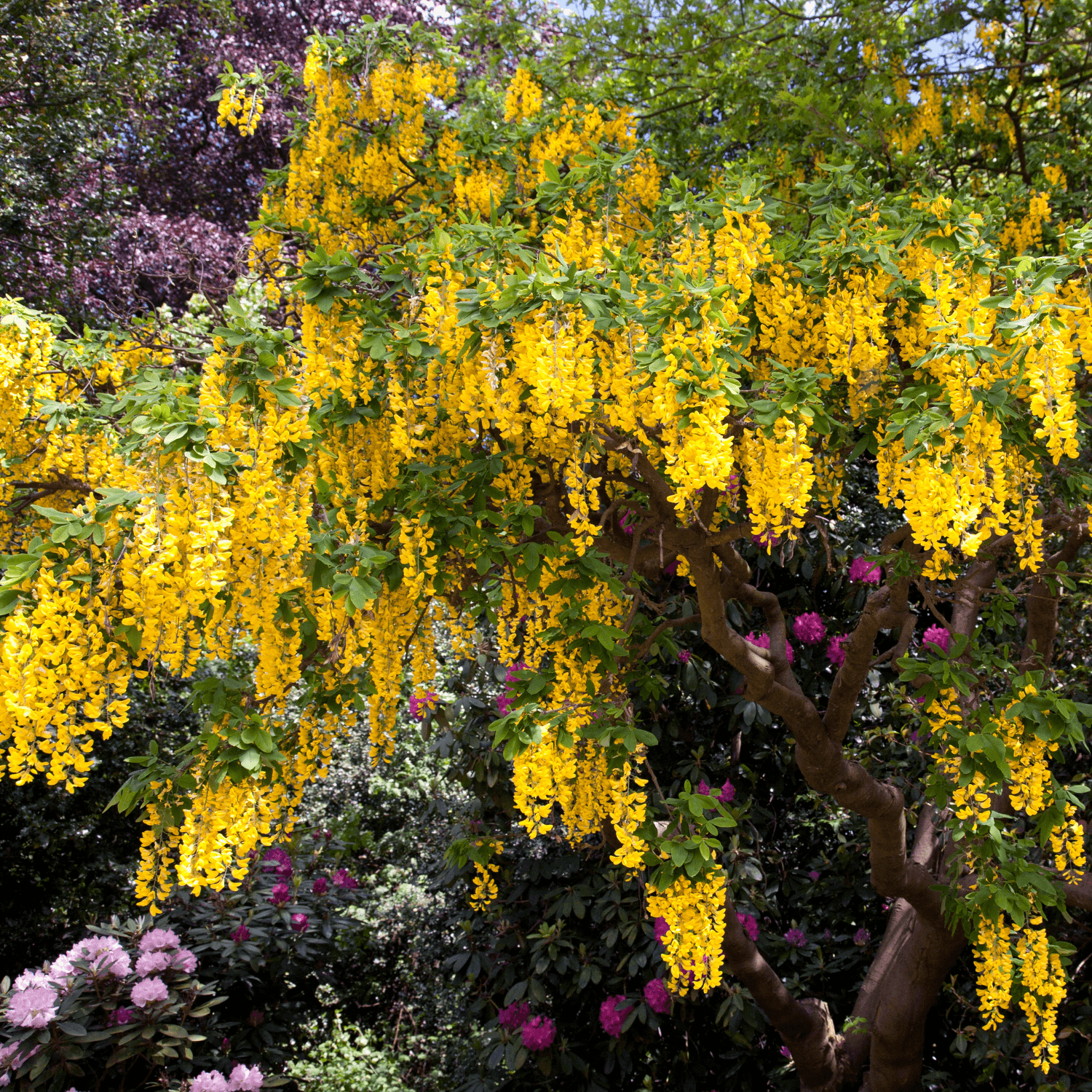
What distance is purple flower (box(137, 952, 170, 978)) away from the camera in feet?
11.7

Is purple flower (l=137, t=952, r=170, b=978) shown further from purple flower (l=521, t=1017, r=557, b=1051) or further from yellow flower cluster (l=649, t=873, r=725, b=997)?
yellow flower cluster (l=649, t=873, r=725, b=997)

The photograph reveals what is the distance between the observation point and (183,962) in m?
3.65

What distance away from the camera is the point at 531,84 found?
3.57 metres

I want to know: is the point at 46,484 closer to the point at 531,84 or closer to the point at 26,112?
the point at 531,84

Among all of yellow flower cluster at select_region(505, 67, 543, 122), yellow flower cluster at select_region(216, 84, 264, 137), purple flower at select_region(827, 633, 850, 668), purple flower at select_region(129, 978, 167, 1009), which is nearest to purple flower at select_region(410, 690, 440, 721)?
purple flower at select_region(129, 978, 167, 1009)

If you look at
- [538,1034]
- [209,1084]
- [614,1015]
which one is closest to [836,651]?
[614,1015]

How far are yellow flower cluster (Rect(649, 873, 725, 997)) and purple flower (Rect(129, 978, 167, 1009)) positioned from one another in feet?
6.64

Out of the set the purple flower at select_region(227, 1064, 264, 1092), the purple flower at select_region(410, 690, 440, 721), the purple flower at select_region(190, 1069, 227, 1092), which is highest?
the purple flower at select_region(410, 690, 440, 721)

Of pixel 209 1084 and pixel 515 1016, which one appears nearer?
pixel 209 1084

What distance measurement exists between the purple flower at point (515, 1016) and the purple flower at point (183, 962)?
4.17 ft

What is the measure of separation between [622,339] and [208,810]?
161cm

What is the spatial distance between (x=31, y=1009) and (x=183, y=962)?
0.54 m

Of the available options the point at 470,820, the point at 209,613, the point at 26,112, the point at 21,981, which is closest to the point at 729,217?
the point at 209,613

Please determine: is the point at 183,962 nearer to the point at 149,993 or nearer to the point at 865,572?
the point at 149,993
